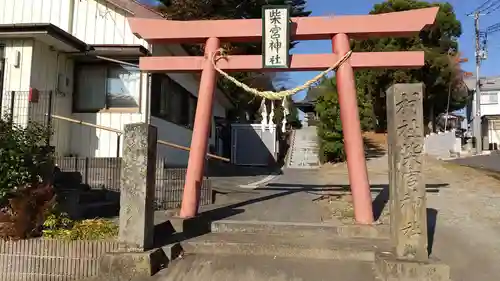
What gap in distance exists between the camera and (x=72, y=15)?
10367 millimetres

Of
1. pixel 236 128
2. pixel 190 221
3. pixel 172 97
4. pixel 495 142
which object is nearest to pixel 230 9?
pixel 236 128

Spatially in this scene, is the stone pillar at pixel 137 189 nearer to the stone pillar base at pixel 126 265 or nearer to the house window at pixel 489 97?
the stone pillar base at pixel 126 265

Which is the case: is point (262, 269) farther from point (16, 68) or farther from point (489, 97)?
point (489, 97)

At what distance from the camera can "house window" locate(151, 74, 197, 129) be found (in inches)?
409

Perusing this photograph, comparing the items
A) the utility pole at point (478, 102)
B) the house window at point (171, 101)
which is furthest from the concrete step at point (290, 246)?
the utility pole at point (478, 102)

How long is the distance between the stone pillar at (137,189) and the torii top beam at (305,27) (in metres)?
2.70

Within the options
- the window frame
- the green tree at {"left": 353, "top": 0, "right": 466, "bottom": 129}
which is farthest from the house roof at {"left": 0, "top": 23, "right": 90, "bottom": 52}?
the green tree at {"left": 353, "top": 0, "right": 466, "bottom": 129}

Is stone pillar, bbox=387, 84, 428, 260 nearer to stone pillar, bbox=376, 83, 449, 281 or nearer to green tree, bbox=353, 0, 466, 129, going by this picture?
stone pillar, bbox=376, 83, 449, 281

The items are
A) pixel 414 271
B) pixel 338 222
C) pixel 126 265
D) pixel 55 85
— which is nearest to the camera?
pixel 414 271

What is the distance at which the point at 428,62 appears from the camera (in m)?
27.2

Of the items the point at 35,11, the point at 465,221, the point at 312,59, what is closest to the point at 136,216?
the point at 312,59

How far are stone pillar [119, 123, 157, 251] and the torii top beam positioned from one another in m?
2.70

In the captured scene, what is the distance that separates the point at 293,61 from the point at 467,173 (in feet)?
32.7

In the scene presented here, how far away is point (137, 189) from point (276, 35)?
3.86m
